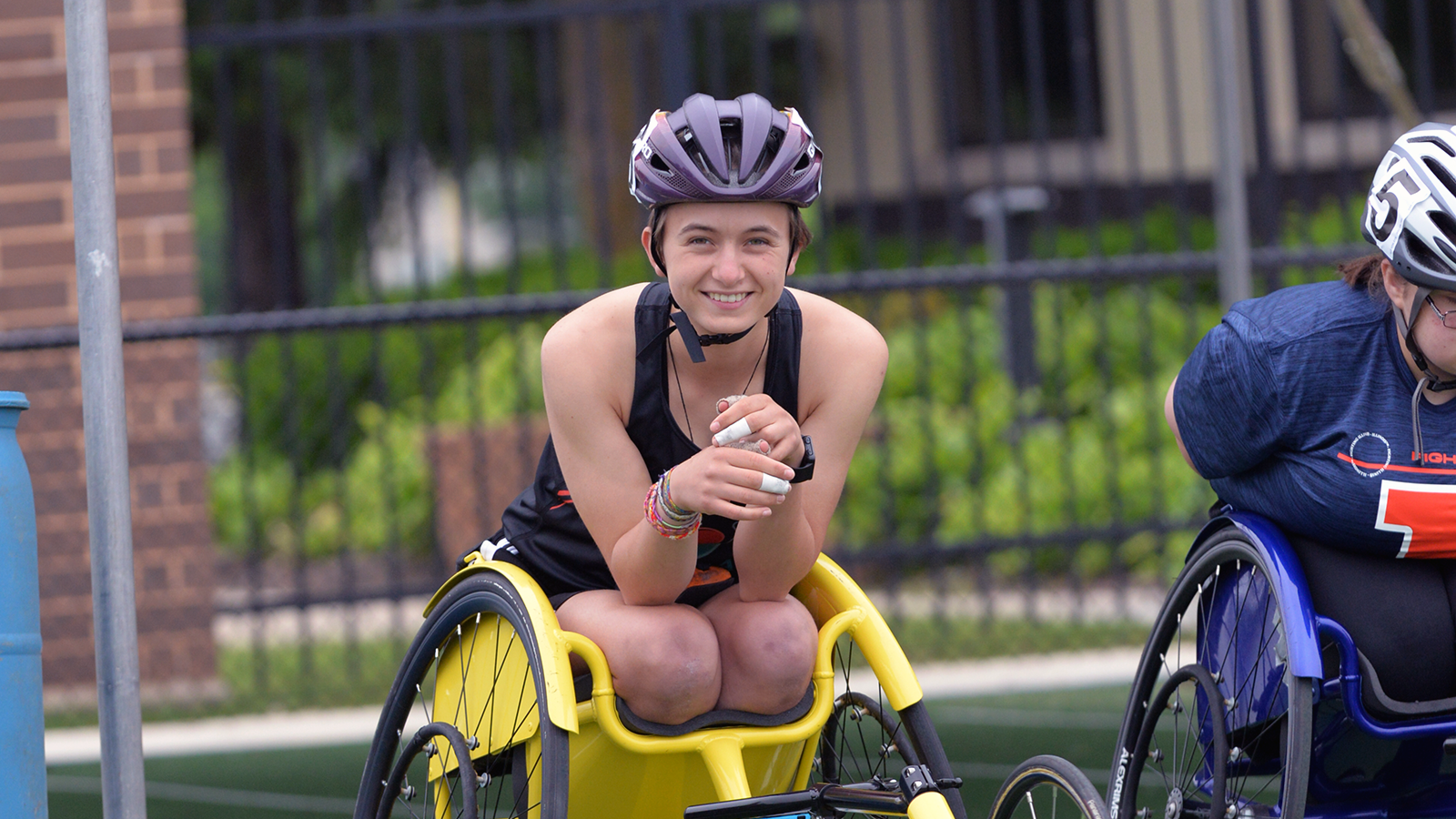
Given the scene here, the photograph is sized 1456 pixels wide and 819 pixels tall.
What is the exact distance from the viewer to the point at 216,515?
1088cm

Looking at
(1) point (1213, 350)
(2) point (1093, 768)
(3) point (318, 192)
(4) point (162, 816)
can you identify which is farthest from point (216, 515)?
(1) point (1213, 350)

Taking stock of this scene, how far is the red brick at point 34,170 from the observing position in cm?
654

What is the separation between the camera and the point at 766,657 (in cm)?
267

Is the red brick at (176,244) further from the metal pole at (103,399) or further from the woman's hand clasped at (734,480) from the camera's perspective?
the woman's hand clasped at (734,480)

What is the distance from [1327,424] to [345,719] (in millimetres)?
4400

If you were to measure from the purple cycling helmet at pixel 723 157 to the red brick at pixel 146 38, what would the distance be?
458 centimetres

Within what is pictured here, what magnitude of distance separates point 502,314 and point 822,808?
3865 mm

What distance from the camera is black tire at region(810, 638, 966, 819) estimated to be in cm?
264

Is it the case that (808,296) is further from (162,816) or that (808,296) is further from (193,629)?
(193,629)

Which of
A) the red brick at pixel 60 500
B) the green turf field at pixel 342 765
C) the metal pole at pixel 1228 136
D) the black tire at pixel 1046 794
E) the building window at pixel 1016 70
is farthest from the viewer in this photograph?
the building window at pixel 1016 70

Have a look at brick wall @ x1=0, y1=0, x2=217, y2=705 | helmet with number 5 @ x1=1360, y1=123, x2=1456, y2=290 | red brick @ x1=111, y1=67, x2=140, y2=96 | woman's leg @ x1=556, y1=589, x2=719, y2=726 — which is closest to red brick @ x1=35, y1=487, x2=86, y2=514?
brick wall @ x1=0, y1=0, x2=217, y2=705

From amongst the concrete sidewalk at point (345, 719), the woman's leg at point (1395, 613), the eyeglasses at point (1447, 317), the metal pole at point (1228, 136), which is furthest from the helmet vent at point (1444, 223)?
the concrete sidewalk at point (345, 719)

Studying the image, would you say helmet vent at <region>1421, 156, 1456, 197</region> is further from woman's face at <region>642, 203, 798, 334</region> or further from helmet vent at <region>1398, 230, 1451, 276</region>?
woman's face at <region>642, 203, 798, 334</region>

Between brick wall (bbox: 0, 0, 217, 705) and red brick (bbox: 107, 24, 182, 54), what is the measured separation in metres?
0.01
